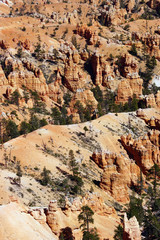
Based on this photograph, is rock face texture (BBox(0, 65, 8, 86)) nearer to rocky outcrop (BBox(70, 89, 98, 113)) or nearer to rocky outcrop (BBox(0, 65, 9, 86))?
rocky outcrop (BBox(0, 65, 9, 86))

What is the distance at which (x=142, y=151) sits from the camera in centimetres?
7169

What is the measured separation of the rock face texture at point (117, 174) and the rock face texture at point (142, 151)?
7.03m

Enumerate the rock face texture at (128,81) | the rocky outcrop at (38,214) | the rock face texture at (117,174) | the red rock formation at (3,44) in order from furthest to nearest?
the red rock formation at (3,44) → the rock face texture at (128,81) → the rock face texture at (117,174) → the rocky outcrop at (38,214)

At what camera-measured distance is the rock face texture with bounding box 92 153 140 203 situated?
55125 mm

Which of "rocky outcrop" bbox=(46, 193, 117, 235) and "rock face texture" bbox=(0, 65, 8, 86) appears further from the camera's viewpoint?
"rock face texture" bbox=(0, 65, 8, 86)

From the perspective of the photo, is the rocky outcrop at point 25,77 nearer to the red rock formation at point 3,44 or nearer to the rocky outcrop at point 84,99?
the rocky outcrop at point 84,99

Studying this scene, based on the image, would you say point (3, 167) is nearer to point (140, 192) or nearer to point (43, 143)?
point (43, 143)

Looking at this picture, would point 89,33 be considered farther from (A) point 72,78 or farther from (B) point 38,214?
(B) point 38,214

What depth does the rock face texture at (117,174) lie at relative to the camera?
55.1 m

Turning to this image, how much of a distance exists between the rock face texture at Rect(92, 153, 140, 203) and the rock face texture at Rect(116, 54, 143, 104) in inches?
1745

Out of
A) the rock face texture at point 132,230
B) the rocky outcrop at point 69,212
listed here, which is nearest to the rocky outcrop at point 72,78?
the rocky outcrop at point 69,212

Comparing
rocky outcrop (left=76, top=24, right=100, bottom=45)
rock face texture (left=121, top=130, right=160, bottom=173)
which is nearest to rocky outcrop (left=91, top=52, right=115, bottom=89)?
rocky outcrop (left=76, top=24, right=100, bottom=45)

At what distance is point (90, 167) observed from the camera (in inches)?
2408

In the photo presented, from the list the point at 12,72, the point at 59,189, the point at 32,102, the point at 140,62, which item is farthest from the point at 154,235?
the point at 140,62
